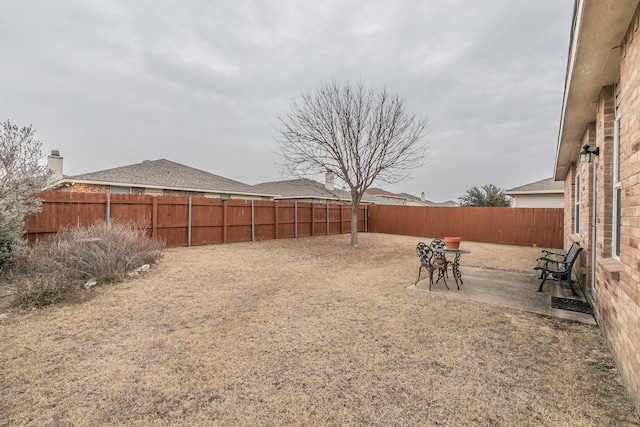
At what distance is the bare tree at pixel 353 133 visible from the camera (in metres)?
11.9

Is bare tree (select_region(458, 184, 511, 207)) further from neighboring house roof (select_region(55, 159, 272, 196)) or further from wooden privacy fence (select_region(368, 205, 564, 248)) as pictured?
neighboring house roof (select_region(55, 159, 272, 196))

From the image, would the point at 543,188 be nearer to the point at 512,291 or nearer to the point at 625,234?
the point at 512,291

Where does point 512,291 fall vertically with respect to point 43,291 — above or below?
below

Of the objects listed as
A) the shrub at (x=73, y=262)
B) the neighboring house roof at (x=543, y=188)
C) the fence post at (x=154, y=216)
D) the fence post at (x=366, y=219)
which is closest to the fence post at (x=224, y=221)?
the fence post at (x=154, y=216)

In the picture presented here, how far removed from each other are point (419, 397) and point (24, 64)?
1501 centimetres

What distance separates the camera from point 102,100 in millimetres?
13133

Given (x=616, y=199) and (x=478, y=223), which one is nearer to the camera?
(x=616, y=199)

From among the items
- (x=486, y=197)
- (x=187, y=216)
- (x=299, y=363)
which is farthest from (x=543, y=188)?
(x=299, y=363)

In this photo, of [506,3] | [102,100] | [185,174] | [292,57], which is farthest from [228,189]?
[506,3]

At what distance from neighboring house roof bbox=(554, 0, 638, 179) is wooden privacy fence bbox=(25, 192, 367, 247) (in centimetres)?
1042

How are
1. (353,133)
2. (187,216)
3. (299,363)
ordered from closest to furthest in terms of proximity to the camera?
1. (299,363)
2. (187,216)
3. (353,133)

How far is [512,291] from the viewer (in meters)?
5.50

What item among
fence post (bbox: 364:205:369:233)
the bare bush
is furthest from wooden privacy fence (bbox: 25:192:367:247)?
the bare bush

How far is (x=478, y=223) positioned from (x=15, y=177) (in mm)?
17812
